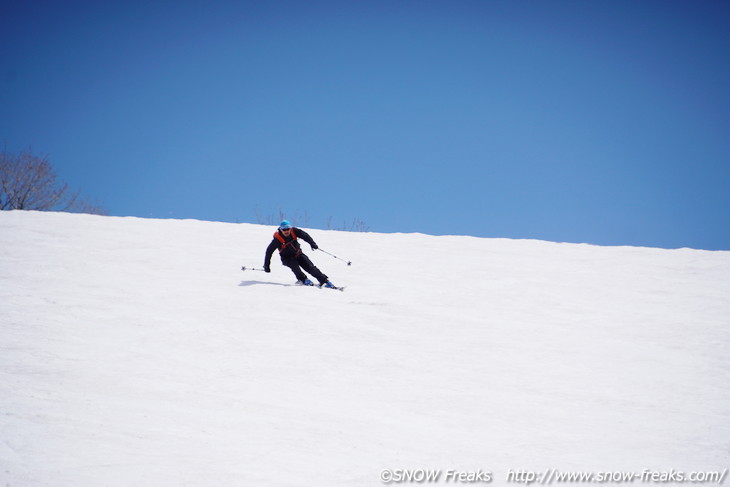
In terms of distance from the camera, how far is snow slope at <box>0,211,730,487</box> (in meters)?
4.02

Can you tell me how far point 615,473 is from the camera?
Answer: 3920 millimetres

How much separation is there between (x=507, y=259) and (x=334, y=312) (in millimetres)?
7160

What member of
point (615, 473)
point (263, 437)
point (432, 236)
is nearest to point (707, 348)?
point (615, 473)

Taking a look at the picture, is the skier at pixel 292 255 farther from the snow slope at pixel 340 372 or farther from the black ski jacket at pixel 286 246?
the snow slope at pixel 340 372

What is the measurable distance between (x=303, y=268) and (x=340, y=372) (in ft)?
15.8

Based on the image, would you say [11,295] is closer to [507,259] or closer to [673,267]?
[507,259]

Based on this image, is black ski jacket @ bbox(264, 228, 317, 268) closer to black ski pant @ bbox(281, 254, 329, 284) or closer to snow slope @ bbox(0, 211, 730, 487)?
black ski pant @ bbox(281, 254, 329, 284)

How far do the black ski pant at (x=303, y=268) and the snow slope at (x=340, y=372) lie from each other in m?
0.46

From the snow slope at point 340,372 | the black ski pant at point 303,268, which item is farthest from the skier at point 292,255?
the snow slope at point 340,372

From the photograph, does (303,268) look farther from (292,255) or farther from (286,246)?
(286,246)

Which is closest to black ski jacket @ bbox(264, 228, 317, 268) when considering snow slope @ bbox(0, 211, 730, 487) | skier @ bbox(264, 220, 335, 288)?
skier @ bbox(264, 220, 335, 288)

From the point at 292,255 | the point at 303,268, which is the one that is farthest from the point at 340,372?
the point at 292,255

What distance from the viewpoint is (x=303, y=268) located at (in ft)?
34.5

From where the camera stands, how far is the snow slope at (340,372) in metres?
4.02
